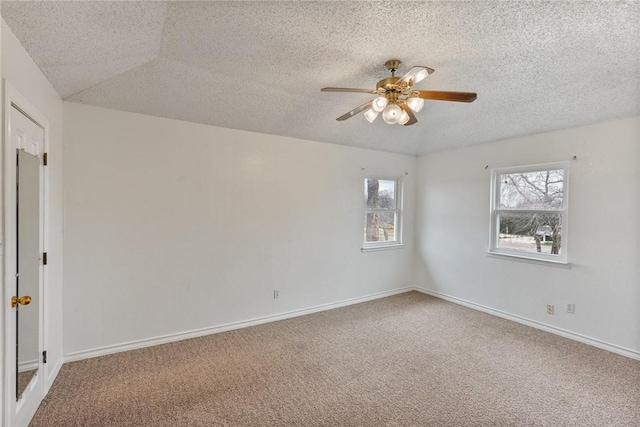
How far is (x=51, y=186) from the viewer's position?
95.3 inches

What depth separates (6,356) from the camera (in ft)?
5.44

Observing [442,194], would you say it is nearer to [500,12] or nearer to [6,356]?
[500,12]

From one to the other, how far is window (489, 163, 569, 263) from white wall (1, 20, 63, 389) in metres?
4.86

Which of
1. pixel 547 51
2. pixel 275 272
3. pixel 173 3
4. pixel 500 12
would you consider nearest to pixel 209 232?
pixel 275 272

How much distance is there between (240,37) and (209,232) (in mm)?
2086

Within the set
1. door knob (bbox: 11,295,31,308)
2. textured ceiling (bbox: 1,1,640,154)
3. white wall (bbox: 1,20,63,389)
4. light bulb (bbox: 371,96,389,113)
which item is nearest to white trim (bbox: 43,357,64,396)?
white wall (bbox: 1,20,63,389)

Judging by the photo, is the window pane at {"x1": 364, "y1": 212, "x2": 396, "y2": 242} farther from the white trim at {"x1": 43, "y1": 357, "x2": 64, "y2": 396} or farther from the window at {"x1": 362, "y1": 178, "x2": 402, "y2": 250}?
the white trim at {"x1": 43, "y1": 357, "x2": 64, "y2": 396}

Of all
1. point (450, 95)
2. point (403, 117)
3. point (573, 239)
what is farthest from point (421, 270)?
point (450, 95)

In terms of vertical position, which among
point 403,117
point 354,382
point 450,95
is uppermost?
point 450,95

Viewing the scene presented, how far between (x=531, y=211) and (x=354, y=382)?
10.2ft

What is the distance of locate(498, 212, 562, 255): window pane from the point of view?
3676mm

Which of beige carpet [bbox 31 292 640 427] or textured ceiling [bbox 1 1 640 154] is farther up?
textured ceiling [bbox 1 1 640 154]

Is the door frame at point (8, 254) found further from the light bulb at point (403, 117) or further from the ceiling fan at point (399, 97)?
the light bulb at point (403, 117)

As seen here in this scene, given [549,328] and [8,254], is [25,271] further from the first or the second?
[549,328]
